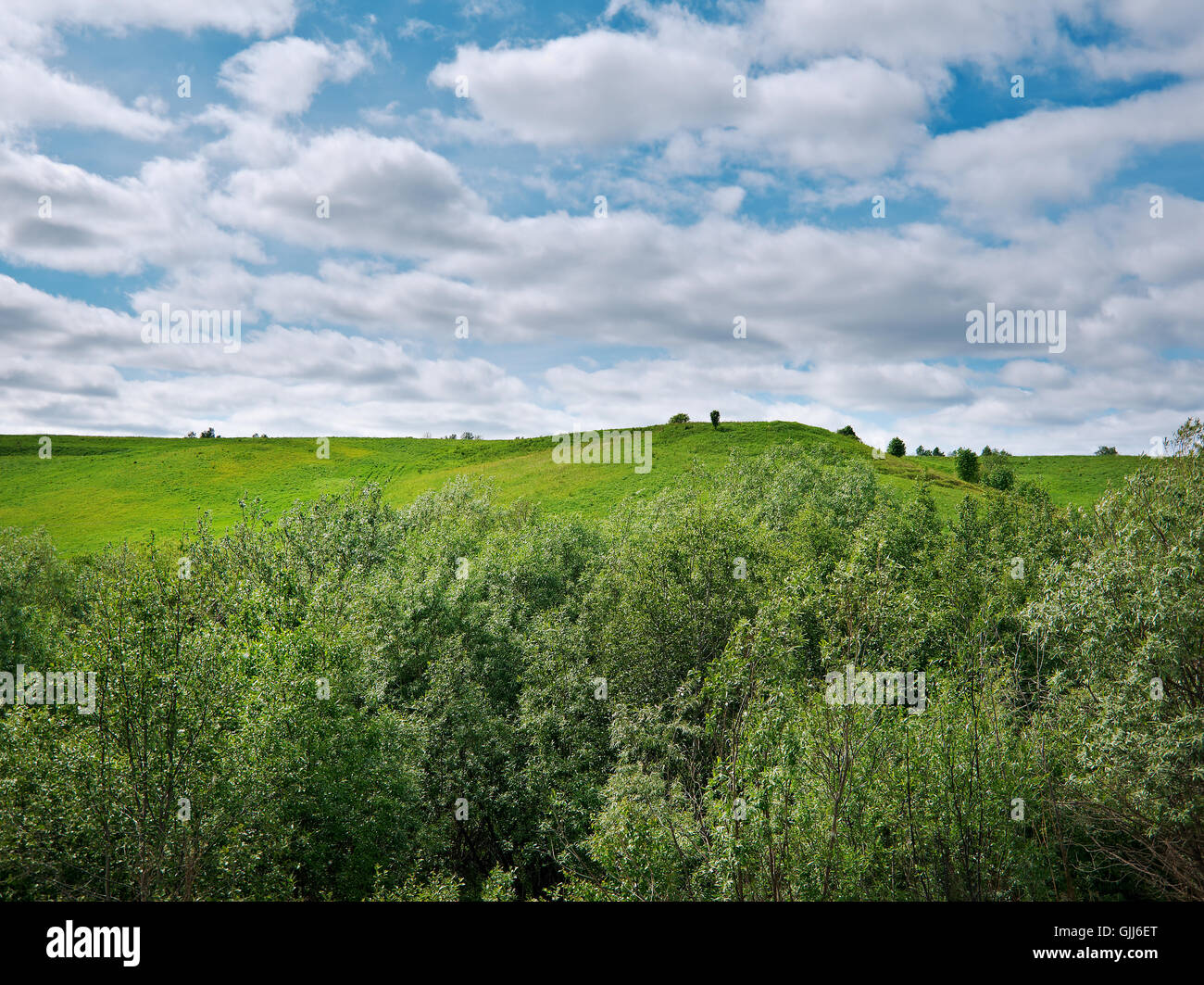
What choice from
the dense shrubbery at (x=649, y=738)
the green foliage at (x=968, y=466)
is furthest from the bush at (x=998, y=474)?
the dense shrubbery at (x=649, y=738)

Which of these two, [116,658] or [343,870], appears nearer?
[116,658]

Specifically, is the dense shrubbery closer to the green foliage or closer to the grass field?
the grass field

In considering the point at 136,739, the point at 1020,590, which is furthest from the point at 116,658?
the point at 1020,590

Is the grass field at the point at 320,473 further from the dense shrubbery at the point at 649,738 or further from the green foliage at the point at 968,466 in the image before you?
the dense shrubbery at the point at 649,738

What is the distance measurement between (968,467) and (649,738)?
86251mm

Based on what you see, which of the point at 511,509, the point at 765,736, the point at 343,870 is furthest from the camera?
the point at 511,509

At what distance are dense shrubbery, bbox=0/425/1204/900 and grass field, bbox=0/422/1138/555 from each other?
→ 4460 centimetres

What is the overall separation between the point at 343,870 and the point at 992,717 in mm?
24124

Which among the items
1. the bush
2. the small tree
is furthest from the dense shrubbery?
the small tree

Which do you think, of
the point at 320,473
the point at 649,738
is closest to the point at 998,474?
the point at 649,738

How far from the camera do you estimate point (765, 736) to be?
19.5 metres

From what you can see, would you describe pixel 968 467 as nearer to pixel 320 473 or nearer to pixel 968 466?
pixel 968 466

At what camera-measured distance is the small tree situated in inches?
3920
